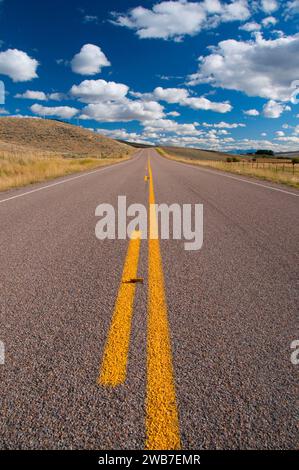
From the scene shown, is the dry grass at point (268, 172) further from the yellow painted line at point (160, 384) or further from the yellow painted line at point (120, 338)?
the yellow painted line at point (160, 384)

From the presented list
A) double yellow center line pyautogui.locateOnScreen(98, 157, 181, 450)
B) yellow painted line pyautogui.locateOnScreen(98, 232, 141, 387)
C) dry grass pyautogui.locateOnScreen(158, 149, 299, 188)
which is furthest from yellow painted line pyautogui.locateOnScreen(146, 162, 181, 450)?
dry grass pyautogui.locateOnScreen(158, 149, 299, 188)

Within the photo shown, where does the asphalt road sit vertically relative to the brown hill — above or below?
below

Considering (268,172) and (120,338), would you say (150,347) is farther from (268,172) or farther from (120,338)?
(268,172)

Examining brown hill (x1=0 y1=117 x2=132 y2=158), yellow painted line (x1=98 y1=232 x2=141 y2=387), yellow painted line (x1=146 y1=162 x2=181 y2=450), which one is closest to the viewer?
Result: yellow painted line (x1=146 y1=162 x2=181 y2=450)

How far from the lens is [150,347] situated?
6.82 feet

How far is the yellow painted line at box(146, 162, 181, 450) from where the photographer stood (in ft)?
4.73

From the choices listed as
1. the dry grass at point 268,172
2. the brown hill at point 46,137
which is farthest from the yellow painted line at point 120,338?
the brown hill at point 46,137

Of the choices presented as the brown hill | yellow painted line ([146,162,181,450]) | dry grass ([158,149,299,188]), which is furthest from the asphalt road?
the brown hill

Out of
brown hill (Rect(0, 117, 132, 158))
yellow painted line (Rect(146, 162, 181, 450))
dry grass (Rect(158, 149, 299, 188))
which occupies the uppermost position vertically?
brown hill (Rect(0, 117, 132, 158))

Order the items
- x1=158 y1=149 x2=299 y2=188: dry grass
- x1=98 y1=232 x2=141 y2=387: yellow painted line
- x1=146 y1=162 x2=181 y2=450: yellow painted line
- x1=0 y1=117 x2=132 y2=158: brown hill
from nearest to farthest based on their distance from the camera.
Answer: x1=146 y1=162 x2=181 y2=450: yellow painted line → x1=98 y1=232 x2=141 y2=387: yellow painted line → x1=158 y1=149 x2=299 y2=188: dry grass → x1=0 y1=117 x2=132 y2=158: brown hill

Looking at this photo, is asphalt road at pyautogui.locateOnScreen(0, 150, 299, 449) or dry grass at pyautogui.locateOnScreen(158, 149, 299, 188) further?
dry grass at pyautogui.locateOnScreen(158, 149, 299, 188)

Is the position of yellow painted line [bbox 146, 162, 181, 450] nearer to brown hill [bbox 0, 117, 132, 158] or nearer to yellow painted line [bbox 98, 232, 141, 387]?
yellow painted line [bbox 98, 232, 141, 387]
